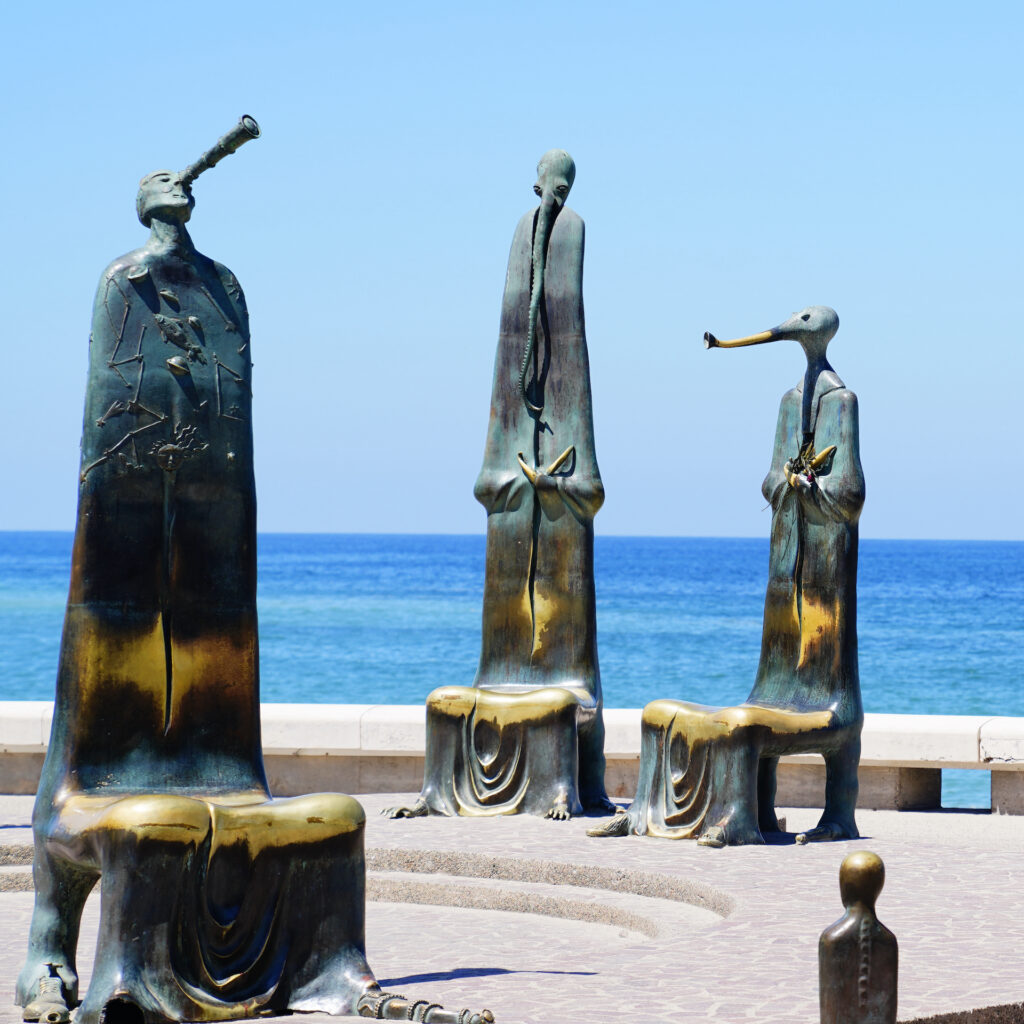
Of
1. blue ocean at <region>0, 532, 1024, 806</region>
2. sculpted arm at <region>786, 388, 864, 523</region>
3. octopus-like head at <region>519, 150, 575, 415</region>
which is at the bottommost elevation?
blue ocean at <region>0, 532, 1024, 806</region>

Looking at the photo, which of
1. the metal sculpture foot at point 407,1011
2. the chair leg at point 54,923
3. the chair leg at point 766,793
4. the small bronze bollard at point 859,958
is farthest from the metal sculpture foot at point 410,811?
the small bronze bollard at point 859,958

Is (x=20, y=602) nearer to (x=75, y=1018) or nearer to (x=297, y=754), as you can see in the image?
(x=297, y=754)

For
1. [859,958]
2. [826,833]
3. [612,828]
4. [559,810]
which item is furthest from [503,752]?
[859,958]

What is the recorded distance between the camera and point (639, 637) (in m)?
53.0

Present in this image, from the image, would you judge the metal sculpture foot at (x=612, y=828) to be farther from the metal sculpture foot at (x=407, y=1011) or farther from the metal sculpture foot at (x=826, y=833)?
the metal sculpture foot at (x=407, y=1011)

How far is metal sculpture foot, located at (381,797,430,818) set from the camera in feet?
33.0

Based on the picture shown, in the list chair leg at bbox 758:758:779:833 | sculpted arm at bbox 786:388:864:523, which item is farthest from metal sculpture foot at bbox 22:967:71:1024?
sculpted arm at bbox 786:388:864:523

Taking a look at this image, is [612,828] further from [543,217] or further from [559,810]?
[543,217]

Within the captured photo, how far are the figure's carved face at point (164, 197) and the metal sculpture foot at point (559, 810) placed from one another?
4519 mm

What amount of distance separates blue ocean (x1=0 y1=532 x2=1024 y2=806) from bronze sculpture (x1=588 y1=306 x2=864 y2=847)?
11.5 meters

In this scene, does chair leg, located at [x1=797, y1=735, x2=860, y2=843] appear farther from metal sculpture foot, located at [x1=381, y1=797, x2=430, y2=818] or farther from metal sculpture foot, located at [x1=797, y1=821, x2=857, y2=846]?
metal sculpture foot, located at [x1=381, y1=797, x2=430, y2=818]

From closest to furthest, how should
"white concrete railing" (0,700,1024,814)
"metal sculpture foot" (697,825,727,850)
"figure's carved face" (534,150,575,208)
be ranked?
"metal sculpture foot" (697,825,727,850) < "figure's carved face" (534,150,575,208) < "white concrete railing" (0,700,1024,814)

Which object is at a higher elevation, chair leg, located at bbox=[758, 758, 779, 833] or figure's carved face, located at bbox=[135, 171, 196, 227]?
figure's carved face, located at bbox=[135, 171, 196, 227]

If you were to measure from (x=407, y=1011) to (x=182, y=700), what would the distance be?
4.10 ft
